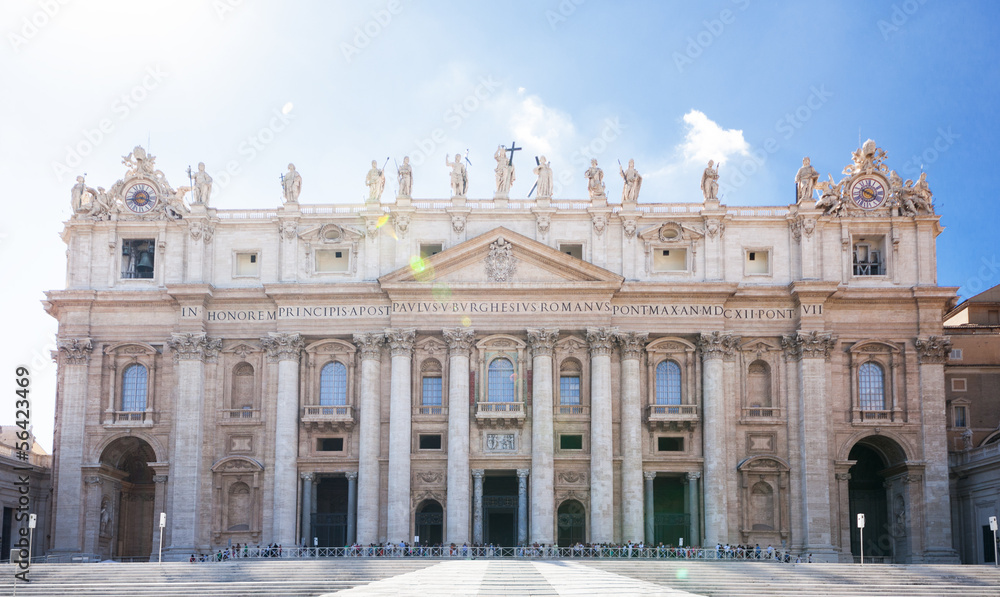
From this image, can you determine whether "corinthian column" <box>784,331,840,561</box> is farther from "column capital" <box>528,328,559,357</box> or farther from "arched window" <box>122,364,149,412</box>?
"arched window" <box>122,364,149,412</box>

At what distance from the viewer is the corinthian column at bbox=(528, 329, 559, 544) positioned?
6203 centimetres

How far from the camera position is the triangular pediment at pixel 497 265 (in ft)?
211

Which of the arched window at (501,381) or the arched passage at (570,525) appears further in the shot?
the arched window at (501,381)

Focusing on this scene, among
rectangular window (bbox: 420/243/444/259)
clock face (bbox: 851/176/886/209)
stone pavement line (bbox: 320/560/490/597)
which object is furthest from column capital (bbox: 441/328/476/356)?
clock face (bbox: 851/176/886/209)

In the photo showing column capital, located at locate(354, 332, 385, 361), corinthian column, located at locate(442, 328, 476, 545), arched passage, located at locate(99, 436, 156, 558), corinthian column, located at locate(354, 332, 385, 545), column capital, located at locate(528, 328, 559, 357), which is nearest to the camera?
corinthian column, located at locate(442, 328, 476, 545)

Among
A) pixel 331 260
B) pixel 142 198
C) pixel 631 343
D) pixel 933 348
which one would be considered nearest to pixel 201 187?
pixel 142 198

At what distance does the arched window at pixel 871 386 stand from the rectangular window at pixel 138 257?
4074 centimetres

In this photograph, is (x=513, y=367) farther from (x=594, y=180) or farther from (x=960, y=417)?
(x=960, y=417)

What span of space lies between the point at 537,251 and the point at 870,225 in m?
19.1

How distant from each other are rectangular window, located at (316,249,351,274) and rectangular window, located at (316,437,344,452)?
9.43 m

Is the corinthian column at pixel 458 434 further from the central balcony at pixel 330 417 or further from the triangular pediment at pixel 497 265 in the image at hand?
the central balcony at pixel 330 417

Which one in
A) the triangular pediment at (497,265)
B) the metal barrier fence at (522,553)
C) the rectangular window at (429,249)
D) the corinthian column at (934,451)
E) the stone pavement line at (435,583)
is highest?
the rectangular window at (429,249)

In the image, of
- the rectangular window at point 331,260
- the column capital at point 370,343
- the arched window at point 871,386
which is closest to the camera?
the column capital at point 370,343

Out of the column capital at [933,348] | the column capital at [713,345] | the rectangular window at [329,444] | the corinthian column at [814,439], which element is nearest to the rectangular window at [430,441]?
the rectangular window at [329,444]
